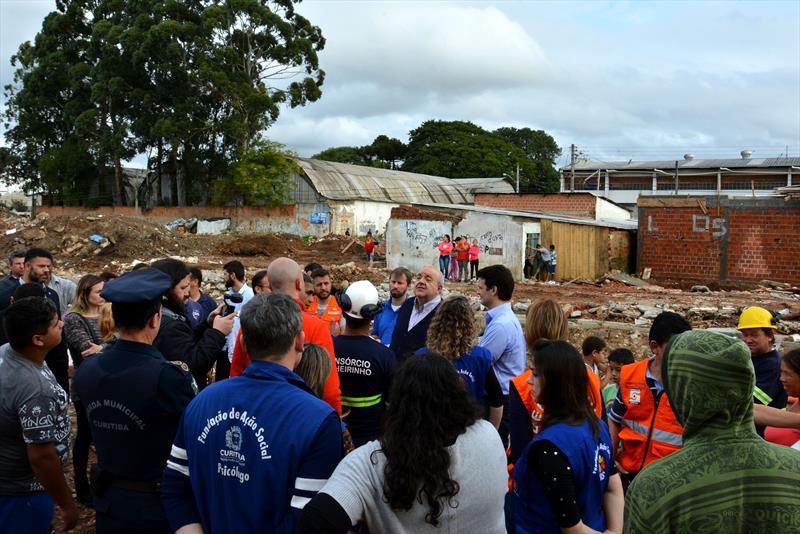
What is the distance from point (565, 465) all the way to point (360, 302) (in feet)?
5.64

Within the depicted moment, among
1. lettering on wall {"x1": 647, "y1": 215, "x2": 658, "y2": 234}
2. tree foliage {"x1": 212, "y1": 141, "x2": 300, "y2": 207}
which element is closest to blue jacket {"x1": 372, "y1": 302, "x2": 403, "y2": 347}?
lettering on wall {"x1": 647, "y1": 215, "x2": 658, "y2": 234}

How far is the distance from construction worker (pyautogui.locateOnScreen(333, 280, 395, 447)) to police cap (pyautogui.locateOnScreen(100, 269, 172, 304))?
50.1 inches

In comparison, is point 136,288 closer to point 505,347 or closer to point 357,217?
point 505,347

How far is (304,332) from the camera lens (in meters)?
3.77

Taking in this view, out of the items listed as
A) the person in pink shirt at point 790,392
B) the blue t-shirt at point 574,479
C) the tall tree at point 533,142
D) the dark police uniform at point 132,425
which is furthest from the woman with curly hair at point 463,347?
the tall tree at point 533,142

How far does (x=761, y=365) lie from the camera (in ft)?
15.0

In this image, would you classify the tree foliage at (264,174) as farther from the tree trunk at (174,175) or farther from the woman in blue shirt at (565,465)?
the woman in blue shirt at (565,465)

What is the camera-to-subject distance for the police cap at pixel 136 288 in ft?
9.27

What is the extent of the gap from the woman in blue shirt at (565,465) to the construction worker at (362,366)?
4.18 feet

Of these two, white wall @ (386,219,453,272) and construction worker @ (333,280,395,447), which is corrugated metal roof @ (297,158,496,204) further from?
construction worker @ (333,280,395,447)

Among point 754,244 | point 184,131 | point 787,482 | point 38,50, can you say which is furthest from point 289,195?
point 787,482

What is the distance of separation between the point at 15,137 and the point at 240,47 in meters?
18.8

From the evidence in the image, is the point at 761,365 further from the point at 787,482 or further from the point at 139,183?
the point at 139,183

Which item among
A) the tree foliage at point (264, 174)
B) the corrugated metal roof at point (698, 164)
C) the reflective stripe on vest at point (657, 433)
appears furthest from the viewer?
the corrugated metal roof at point (698, 164)
